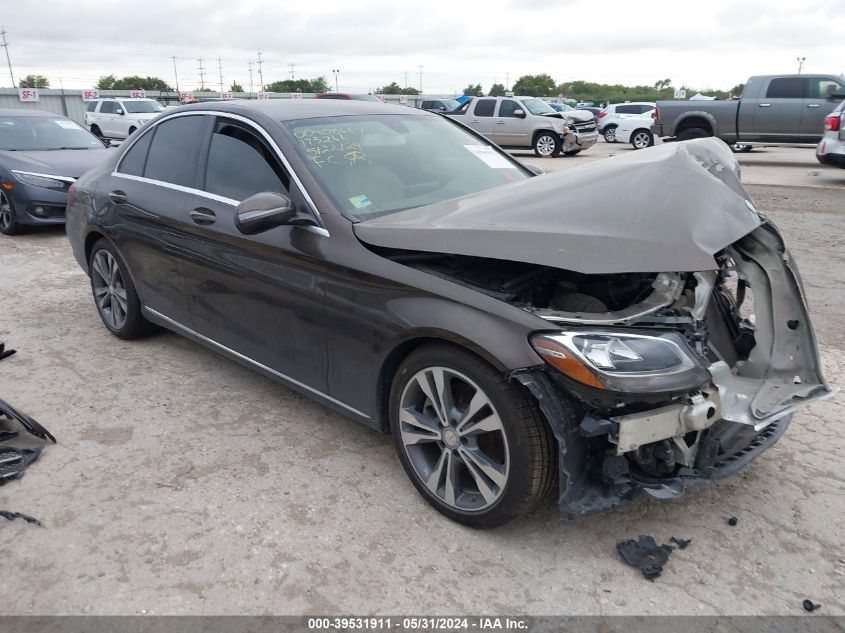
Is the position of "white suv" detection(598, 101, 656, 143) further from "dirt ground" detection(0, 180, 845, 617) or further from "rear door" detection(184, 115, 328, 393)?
"rear door" detection(184, 115, 328, 393)

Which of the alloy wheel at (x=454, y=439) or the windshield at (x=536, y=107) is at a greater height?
the windshield at (x=536, y=107)

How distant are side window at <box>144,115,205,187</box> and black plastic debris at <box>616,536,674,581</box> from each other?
120 inches

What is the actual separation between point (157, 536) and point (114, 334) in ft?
8.83

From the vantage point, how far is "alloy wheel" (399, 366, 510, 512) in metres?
2.67

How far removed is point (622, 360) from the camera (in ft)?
7.93

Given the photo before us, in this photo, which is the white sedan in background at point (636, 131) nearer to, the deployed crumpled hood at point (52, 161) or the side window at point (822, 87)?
the side window at point (822, 87)

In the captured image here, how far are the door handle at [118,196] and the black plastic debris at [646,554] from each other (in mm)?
3703

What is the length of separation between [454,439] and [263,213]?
132cm

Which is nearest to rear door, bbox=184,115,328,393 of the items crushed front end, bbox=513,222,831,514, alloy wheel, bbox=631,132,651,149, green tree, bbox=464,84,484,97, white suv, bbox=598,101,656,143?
crushed front end, bbox=513,222,831,514

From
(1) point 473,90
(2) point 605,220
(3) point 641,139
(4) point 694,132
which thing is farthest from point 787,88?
(1) point 473,90

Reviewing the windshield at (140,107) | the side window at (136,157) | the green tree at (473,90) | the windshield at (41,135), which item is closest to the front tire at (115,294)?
the side window at (136,157)

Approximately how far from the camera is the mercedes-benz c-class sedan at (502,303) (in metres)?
2.47

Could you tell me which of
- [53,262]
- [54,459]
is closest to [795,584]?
[54,459]

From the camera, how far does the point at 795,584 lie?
250 cm
